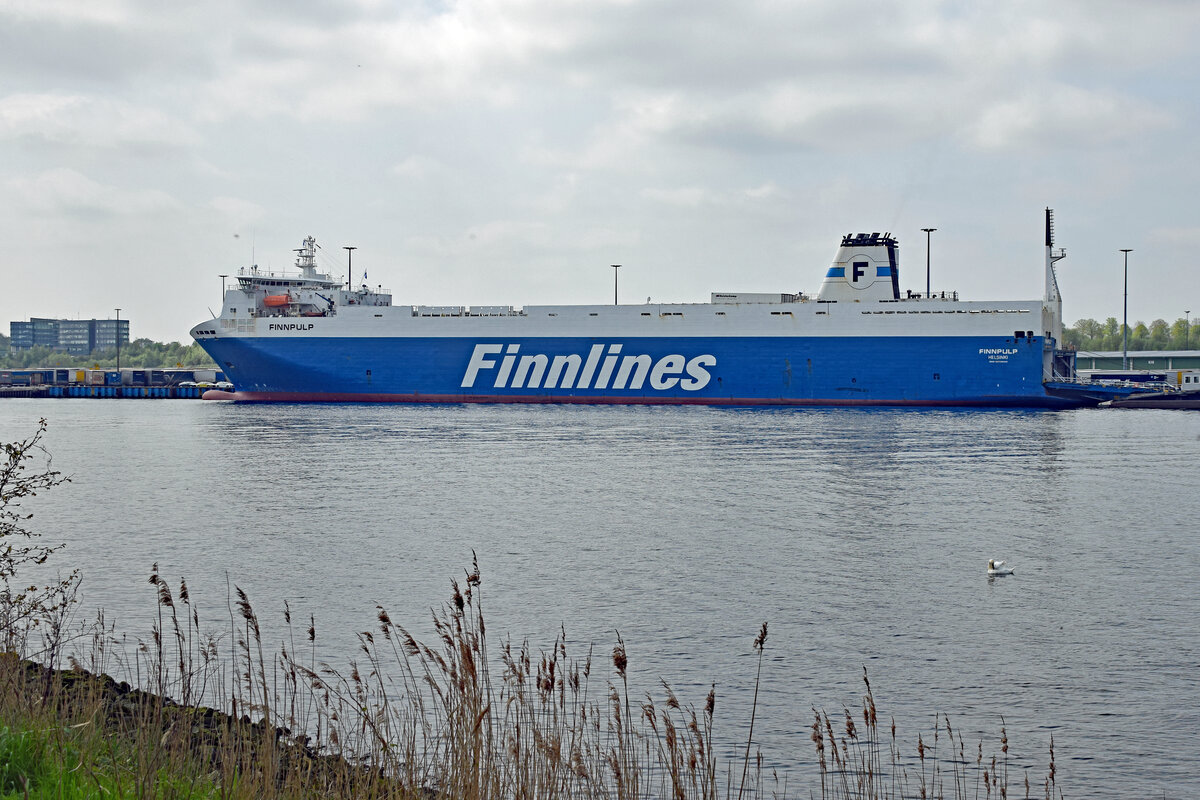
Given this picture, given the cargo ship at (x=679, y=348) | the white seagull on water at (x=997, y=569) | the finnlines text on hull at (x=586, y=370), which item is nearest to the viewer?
the white seagull on water at (x=997, y=569)

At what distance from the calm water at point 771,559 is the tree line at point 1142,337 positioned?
8673cm

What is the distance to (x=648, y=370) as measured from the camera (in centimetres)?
4312

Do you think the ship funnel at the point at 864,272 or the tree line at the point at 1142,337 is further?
the tree line at the point at 1142,337

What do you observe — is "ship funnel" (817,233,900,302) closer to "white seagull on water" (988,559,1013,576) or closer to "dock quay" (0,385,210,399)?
"white seagull on water" (988,559,1013,576)

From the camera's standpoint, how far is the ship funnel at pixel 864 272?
42.9m

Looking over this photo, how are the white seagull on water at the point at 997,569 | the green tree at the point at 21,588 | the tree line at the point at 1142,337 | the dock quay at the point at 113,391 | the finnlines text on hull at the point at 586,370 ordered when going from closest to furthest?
the green tree at the point at 21,588 → the white seagull on water at the point at 997,569 → the finnlines text on hull at the point at 586,370 → the dock quay at the point at 113,391 → the tree line at the point at 1142,337

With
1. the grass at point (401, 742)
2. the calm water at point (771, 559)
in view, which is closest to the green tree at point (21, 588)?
the grass at point (401, 742)

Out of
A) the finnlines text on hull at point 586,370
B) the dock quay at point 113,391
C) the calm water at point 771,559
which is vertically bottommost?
the calm water at point 771,559

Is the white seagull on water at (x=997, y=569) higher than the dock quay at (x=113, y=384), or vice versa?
the dock quay at (x=113, y=384)

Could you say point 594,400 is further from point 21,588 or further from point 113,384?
point 113,384

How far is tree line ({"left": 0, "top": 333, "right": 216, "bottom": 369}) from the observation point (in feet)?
415

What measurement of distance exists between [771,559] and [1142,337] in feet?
355

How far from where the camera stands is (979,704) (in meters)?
7.02

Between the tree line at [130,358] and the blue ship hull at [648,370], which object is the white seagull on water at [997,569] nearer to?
the blue ship hull at [648,370]
